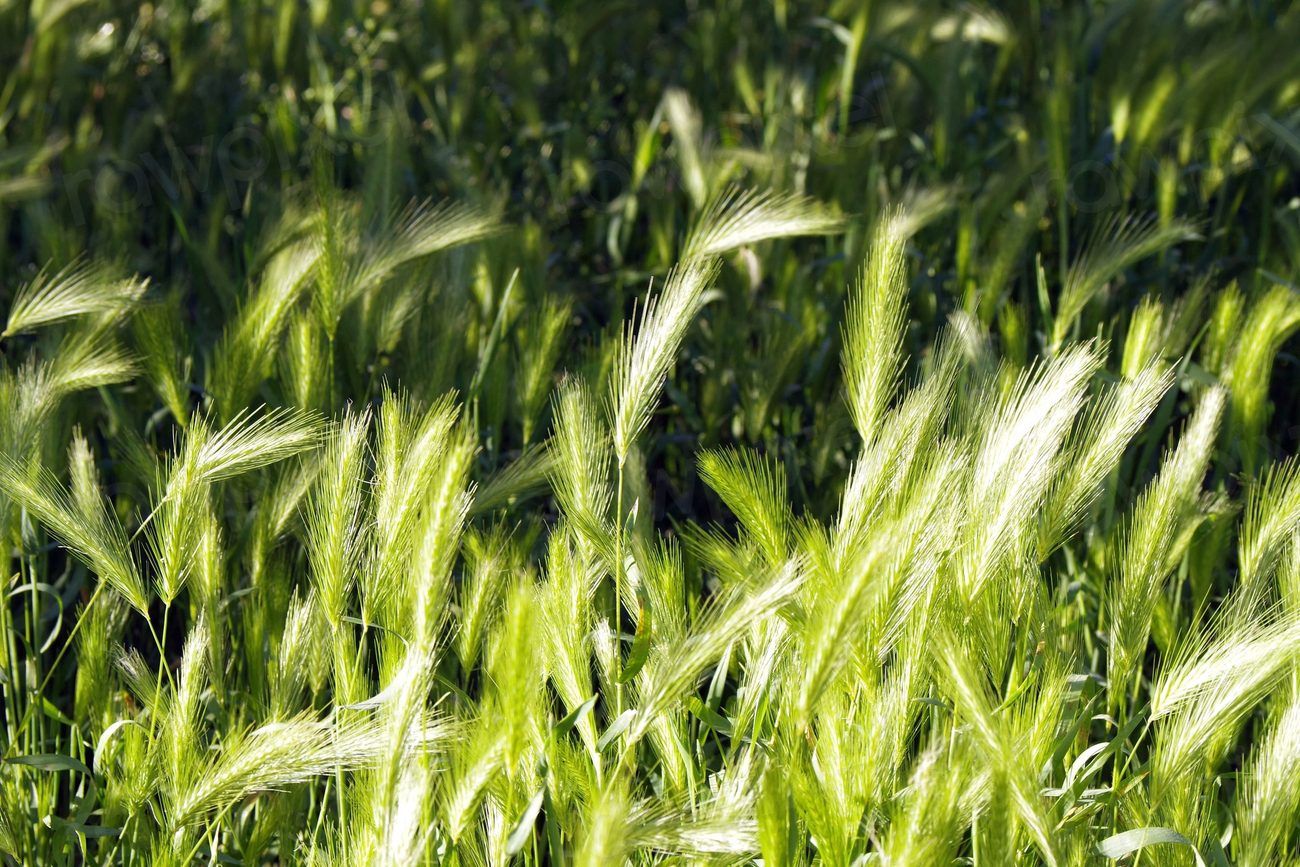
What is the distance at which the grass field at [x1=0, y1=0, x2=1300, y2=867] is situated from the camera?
3.16 feet

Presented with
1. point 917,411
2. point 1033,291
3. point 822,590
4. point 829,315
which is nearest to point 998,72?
point 1033,291

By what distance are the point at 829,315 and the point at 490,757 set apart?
1.25 metres

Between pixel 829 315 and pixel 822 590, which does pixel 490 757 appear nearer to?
pixel 822 590

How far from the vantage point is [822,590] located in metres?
0.93

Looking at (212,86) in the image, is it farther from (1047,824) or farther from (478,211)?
(1047,824)

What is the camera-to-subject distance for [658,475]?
1904 mm

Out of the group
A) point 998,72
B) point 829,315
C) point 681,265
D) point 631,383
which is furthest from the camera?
point 998,72

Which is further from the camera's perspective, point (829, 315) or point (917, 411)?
point (829, 315)

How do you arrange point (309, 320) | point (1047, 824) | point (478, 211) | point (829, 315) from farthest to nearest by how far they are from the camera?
point (829, 315)
point (478, 211)
point (309, 320)
point (1047, 824)

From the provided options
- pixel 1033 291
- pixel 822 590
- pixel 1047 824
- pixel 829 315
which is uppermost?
pixel 822 590

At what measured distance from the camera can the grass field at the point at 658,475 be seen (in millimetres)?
963

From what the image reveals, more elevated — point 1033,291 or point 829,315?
point 829,315

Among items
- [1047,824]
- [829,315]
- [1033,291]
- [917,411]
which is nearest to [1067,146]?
[1033,291]

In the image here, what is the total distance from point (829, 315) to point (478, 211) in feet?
1.90
